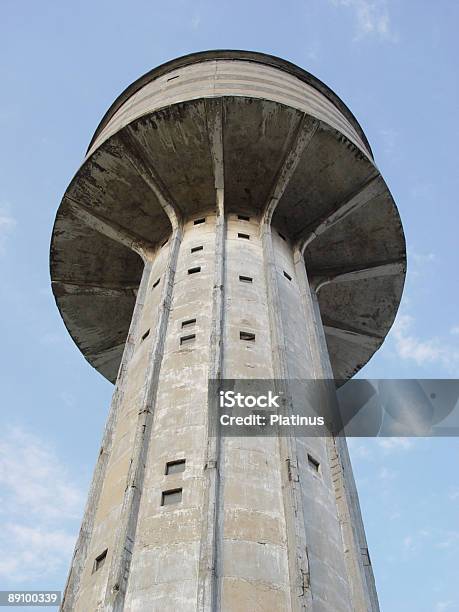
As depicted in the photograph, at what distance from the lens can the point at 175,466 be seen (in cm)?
1149

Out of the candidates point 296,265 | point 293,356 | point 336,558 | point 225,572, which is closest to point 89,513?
point 225,572

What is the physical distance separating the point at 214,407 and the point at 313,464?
2.15 metres

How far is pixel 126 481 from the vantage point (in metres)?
11.5

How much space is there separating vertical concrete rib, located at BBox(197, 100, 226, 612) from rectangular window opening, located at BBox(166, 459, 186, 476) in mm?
540

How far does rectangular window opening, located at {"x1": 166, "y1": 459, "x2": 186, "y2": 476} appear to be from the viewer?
37.3 feet

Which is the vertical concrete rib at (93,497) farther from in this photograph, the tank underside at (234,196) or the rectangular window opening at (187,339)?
the tank underside at (234,196)

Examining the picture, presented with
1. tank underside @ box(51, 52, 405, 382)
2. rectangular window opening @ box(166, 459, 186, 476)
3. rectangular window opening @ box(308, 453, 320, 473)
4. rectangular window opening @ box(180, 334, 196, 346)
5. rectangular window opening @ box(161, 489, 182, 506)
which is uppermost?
tank underside @ box(51, 52, 405, 382)

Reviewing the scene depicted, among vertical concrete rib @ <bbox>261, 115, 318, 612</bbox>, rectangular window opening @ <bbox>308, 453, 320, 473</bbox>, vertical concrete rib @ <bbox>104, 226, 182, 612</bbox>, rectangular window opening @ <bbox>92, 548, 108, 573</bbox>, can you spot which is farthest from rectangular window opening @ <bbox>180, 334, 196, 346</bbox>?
rectangular window opening @ <bbox>92, 548, 108, 573</bbox>

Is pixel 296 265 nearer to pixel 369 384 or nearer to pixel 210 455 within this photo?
pixel 369 384

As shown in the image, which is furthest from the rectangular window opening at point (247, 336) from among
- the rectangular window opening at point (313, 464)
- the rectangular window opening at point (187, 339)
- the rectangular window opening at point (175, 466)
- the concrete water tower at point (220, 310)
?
the rectangular window opening at point (175, 466)

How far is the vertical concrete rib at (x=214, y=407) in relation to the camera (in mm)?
9258

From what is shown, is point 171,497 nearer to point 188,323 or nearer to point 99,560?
point 99,560

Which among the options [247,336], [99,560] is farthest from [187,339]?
[99,560]

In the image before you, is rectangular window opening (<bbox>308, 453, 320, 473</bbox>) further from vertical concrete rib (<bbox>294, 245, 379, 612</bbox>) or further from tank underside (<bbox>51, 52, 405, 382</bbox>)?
tank underside (<bbox>51, 52, 405, 382</bbox>)
